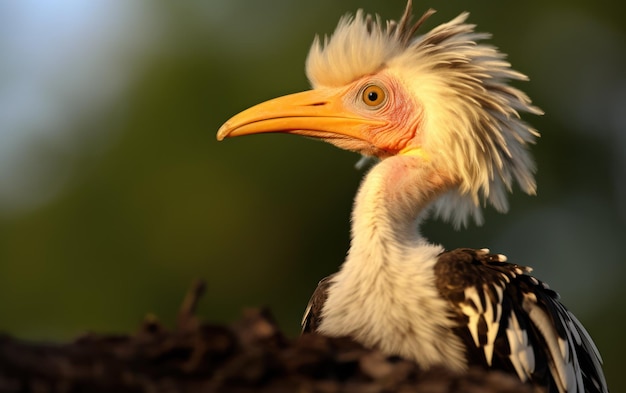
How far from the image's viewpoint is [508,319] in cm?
466

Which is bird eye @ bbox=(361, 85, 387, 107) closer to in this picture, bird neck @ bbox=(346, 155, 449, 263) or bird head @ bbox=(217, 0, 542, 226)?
bird head @ bbox=(217, 0, 542, 226)

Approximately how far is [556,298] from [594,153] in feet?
44.7

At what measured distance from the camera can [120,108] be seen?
18797mm

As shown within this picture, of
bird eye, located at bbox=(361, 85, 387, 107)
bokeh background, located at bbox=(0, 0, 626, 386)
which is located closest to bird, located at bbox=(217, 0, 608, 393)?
bird eye, located at bbox=(361, 85, 387, 107)

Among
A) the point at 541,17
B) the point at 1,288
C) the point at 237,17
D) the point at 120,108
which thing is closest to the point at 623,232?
the point at 541,17

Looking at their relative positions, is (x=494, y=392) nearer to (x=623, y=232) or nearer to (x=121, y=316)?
(x=121, y=316)

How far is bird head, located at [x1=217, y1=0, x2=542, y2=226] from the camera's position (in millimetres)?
5371

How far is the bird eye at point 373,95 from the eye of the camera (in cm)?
568

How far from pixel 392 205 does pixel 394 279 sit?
0.47m

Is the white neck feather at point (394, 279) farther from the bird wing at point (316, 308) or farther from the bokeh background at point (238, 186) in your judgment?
the bokeh background at point (238, 186)

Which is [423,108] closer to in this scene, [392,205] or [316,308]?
[392,205]

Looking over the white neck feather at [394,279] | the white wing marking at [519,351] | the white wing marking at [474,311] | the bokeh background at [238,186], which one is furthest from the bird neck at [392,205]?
the bokeh background at [238,186]

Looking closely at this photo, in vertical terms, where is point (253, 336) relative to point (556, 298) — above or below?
below

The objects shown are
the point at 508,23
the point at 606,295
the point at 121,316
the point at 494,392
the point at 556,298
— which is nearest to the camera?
the point at 494,392
